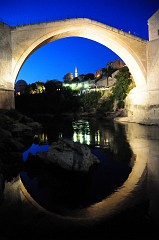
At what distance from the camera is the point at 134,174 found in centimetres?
693

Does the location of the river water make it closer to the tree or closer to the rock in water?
the rock in water

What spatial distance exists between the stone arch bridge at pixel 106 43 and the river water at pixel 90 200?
12.5 metres

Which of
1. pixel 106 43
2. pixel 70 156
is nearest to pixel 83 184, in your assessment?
pixel 70 156

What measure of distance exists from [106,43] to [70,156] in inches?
755

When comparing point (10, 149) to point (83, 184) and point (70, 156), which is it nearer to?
point (70, 156)

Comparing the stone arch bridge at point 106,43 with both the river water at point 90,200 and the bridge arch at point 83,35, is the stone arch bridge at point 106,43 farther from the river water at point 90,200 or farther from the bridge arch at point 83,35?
the river water at point 90,200

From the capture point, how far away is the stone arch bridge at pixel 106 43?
62.3 feet

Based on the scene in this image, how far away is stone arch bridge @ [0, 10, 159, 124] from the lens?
62.3 ft

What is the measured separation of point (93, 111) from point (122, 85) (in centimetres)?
1067

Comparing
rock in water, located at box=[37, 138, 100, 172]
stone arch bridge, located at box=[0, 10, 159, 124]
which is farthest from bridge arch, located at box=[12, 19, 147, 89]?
rock in water, located at box=[37, 138, 100, 172]

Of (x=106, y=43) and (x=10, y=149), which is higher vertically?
(x=106, y=43)

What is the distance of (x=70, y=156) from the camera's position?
7.25 meters

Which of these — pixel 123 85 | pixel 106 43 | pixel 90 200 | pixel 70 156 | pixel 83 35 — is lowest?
pixel 90 200

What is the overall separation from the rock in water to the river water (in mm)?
236
